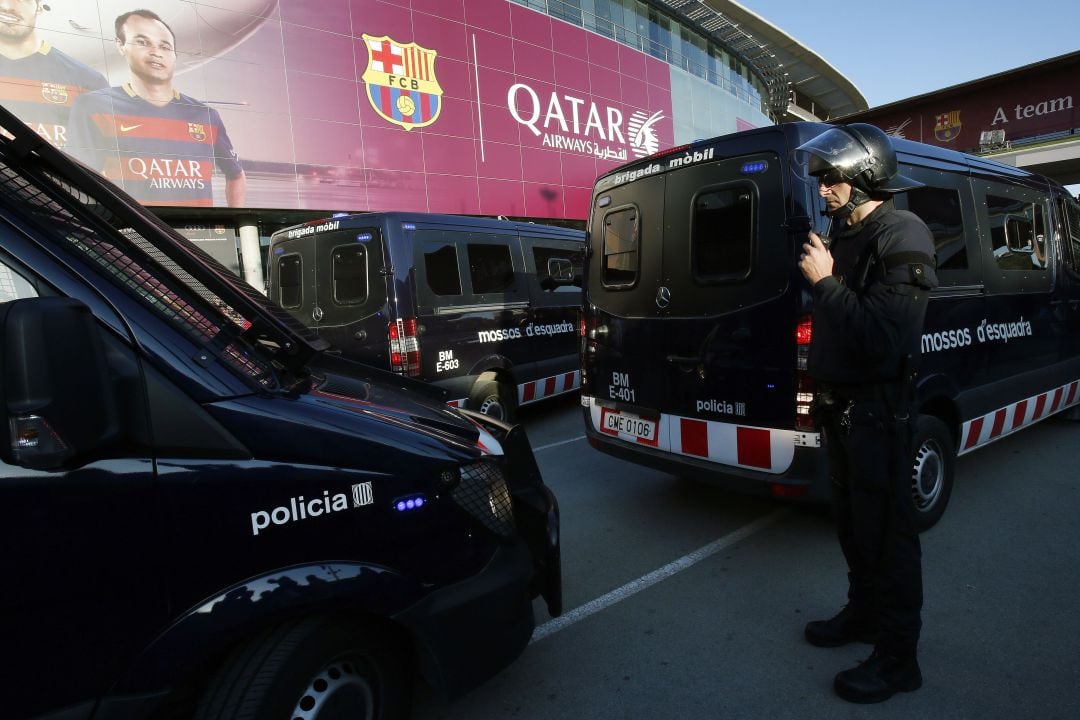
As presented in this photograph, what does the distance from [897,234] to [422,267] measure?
14.1ft

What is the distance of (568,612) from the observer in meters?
3.00

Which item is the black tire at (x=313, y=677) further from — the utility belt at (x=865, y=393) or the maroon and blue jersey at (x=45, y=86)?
the maroon and blue jersey at (x=45, y=86)

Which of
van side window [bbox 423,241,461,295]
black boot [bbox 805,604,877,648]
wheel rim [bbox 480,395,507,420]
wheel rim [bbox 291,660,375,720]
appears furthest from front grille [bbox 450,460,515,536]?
wheel rim [bbox 480,395,507,420]

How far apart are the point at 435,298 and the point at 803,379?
363 cm

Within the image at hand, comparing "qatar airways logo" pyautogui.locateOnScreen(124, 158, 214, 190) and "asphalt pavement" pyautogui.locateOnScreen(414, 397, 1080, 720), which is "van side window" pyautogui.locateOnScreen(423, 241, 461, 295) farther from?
"qatar airways logo" pyautogui.locateOnScreen(124, 158, 214, 190)

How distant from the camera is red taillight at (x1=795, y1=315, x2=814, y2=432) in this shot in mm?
3066

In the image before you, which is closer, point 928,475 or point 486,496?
point 486,496

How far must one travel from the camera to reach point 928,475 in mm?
3600

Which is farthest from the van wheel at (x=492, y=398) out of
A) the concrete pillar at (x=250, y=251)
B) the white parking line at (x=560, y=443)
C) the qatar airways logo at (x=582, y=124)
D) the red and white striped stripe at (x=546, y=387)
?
the qatar airways logo at (x=582, y=124)

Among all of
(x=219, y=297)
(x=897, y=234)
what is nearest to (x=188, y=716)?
(x=219, y=297)

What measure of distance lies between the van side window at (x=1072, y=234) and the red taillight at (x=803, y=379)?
3.50m

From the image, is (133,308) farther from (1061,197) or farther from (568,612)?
(1061,197)

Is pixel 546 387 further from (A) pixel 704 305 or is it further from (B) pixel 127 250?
(B) pixel 127 250

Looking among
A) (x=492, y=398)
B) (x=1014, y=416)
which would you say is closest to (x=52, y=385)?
(x=492, y=398)
